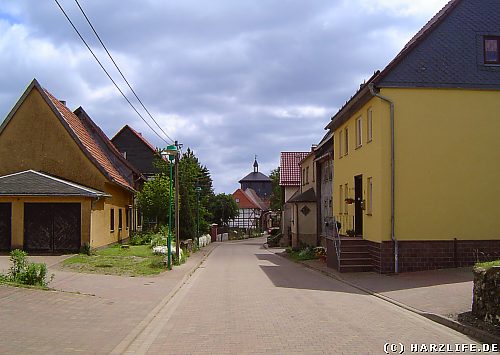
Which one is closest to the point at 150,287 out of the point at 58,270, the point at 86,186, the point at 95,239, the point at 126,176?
the point at 58,270

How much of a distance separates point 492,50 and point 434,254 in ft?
25.0

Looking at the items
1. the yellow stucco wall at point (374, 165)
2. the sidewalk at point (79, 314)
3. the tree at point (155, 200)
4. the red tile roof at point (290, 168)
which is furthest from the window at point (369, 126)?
the red tile roof at point (290, 168)

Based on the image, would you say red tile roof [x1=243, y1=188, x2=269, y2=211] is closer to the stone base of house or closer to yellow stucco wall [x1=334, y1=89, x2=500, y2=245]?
yellow stucco wall [x1=334, y1=89, x2=500, y2=245]

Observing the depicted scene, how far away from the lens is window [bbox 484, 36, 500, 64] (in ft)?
68.4

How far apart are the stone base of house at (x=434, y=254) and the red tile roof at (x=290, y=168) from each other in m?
34.3

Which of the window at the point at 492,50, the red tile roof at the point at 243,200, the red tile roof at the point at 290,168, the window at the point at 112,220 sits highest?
the window at the point at 492,50

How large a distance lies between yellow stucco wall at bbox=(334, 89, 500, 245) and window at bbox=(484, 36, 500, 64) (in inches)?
48.6

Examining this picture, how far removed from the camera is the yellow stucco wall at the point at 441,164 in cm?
2025

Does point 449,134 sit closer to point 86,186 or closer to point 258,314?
point 258,314

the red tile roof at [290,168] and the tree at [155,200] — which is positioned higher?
the red tile roof at [290,168]

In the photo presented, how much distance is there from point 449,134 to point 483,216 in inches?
121

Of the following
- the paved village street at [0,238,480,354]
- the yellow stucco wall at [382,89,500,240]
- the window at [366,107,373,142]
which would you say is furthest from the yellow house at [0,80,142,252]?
the yellow stucco wall at [382,89,500,240]

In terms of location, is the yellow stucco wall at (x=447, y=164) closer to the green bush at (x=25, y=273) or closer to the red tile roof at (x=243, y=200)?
the green bush at (x=25, y=273)

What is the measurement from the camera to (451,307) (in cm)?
1188
